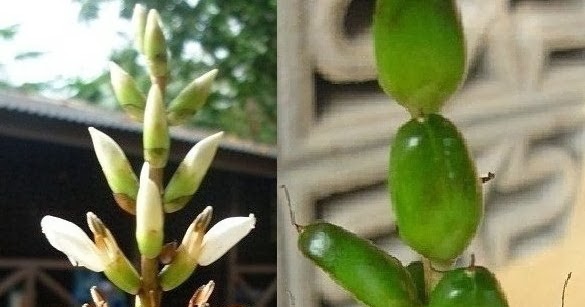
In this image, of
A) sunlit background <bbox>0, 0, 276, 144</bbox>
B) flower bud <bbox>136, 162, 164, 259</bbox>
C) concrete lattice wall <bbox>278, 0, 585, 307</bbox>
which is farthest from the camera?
sunlit background <bbox>0, 0, 276, 144</bbox>

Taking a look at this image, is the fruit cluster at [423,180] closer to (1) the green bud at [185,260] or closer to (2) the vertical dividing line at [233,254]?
Answer: (1) the green bud at [185,260]

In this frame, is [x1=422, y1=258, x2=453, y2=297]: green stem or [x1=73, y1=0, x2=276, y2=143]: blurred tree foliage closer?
[x1=422, y1=258, x2=453, y2=297]: green stem

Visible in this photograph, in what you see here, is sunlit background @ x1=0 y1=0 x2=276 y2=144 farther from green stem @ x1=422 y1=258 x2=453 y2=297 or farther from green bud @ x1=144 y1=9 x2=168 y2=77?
green stem @ x1=422 y1=258 x2=453 y2=297

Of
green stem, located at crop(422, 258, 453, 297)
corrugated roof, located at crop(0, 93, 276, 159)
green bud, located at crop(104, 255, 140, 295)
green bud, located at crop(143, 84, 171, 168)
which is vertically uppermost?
green bud, located at crop(143, 84, 171, 168)

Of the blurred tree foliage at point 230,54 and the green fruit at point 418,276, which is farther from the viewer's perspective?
the blurred tree foliage at point 230,54

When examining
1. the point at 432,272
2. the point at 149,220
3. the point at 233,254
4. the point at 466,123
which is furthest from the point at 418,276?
the point at 233,254

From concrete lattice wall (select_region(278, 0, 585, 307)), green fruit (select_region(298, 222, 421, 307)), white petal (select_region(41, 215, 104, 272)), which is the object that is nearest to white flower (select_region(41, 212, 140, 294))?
white petal (select_region(41, 215, 104, 272))

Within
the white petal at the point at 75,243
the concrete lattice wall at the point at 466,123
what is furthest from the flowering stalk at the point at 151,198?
the concrete lattice wall at the point at 466,123
